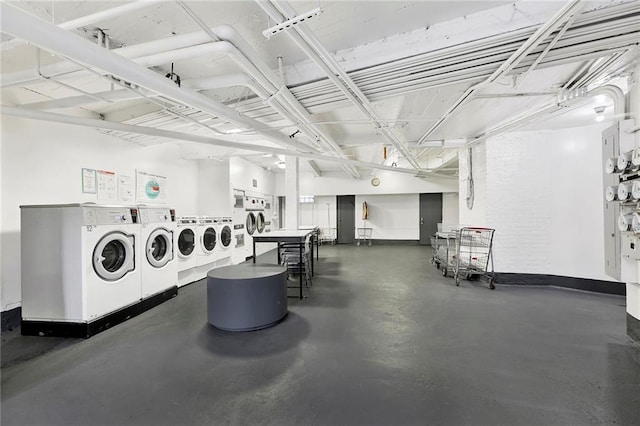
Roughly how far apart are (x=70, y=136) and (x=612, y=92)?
6.16 metres

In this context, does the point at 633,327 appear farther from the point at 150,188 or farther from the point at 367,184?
the point at 367,184

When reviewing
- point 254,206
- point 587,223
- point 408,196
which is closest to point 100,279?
point 254,206

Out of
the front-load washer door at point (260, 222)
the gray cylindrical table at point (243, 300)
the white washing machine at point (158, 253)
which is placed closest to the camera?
the gray cylindrical table at point (243, 300)

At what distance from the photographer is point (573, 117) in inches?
147

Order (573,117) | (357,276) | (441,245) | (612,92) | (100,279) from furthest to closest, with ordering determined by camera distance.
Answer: (441,245) < (357,276) < (573,117) < (100,279) < (612,92)

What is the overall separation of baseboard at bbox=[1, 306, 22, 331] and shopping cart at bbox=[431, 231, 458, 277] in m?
5.94

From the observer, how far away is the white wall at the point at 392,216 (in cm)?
962

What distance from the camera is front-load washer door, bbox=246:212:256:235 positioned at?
6740 mm

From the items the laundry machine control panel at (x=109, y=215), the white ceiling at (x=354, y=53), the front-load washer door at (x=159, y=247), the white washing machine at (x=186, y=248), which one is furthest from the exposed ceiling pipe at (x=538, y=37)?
the white washing machine at (x=186, y=248)

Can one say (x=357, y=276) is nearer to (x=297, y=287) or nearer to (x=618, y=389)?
(x=297, y=287)

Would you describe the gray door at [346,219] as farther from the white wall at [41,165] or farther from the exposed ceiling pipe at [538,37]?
the exposed ceiling pipe at [538,37]

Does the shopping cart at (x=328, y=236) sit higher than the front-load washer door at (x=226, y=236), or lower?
lower

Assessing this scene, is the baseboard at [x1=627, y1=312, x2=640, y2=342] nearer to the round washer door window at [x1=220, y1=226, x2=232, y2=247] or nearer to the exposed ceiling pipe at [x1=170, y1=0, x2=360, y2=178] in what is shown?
the exposed ceiling pipe at [x1=170, y1=0, x2=360, y2=178]

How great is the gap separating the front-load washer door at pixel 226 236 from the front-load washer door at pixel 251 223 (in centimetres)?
107
